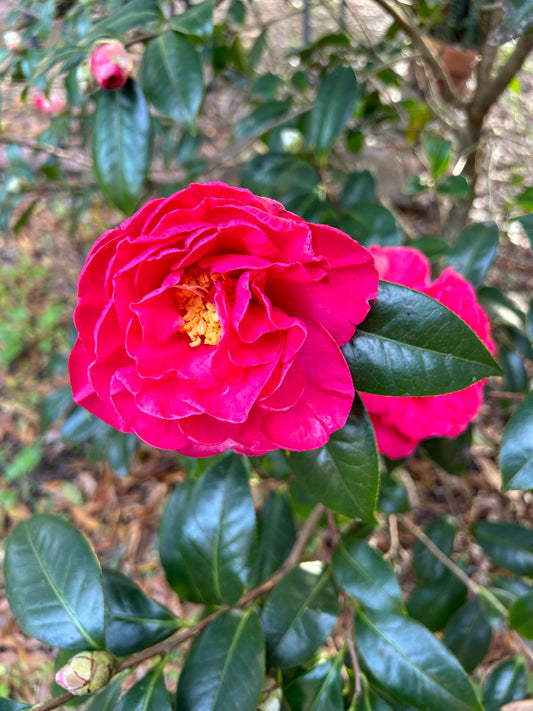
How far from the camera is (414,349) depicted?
57 cm

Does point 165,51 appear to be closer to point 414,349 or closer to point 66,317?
point 414,349

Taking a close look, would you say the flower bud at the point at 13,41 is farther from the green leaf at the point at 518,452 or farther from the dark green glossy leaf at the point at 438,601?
the dark green glossy leaf at the point at 438,601

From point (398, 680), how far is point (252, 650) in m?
0.21

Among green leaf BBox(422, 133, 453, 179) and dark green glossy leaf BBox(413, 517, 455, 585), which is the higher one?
green leaf BBox(422, 133, 453, 179)

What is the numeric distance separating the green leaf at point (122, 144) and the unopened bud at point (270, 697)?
2.38 ft

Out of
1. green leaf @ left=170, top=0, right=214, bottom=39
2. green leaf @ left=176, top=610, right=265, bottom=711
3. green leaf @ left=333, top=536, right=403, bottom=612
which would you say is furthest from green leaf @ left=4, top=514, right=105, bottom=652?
green leaf @ left=170, top=0, right=214, bottom=39

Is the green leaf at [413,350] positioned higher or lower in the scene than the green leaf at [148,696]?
higher

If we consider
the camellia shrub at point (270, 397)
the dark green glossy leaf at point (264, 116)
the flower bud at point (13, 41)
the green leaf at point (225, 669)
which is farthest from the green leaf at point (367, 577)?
the flower bud at point (13, 41)

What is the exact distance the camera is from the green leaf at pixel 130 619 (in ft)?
2.44

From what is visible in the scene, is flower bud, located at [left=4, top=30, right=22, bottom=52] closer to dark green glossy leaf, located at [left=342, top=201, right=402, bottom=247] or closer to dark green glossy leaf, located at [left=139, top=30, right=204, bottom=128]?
dark green glossy leaf, located at [left=139, top=30, right=204, bottom=128]

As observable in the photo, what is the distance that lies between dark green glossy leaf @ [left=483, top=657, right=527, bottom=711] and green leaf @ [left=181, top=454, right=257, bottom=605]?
606 mm

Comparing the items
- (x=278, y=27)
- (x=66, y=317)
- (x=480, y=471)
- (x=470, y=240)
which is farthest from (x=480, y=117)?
(x=278, y=27)

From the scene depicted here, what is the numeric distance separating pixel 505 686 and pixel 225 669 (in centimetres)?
64

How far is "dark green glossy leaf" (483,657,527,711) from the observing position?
3.29ft
